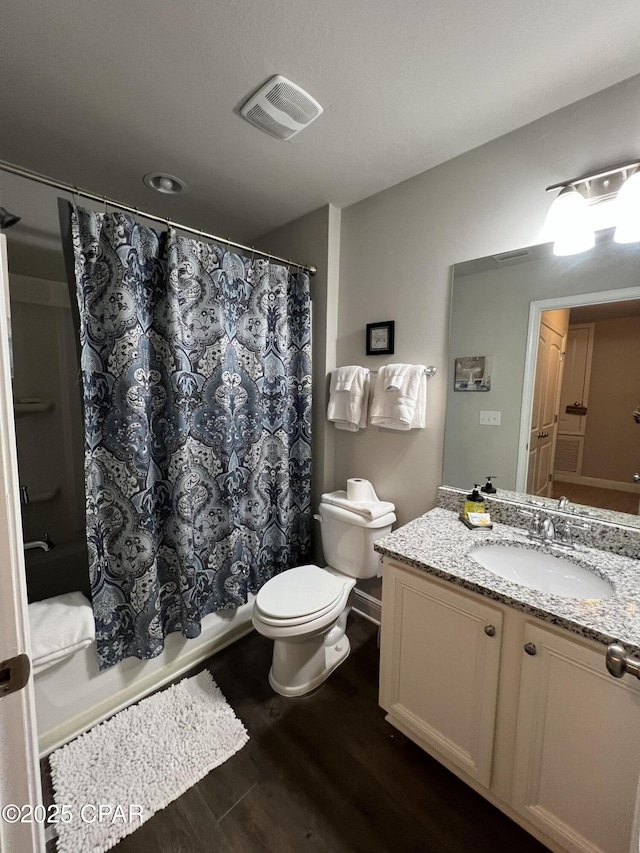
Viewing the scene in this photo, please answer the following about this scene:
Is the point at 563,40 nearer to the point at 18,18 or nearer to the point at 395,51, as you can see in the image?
the point at 395,51

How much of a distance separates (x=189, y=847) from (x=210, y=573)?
33.3 inches

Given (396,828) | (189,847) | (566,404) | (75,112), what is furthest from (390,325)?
(189,847)

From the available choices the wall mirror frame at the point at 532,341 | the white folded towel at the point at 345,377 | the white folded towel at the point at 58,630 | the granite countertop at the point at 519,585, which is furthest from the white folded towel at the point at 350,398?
the white folded towel at the point at 58,630

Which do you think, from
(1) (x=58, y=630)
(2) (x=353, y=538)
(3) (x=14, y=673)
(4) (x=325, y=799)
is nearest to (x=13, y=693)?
(3) (x=14, y=673)

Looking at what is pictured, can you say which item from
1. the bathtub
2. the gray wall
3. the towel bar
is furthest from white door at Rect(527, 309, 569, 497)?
the bathtub

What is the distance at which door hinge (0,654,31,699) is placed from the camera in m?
0.53

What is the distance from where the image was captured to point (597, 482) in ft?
4.31

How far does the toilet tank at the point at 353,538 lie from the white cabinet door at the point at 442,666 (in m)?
→ 0.45

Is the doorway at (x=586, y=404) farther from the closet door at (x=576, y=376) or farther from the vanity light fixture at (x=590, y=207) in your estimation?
the vanity light fixture at (x=590, y=207)

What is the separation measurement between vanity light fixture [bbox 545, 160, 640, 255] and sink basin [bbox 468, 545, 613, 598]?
114cm

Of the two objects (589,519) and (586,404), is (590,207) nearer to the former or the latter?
(586,404)

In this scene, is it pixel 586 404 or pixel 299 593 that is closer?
pixel 586 404

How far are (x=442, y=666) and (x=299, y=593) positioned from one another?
630mm

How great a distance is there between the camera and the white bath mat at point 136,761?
1.08 m
